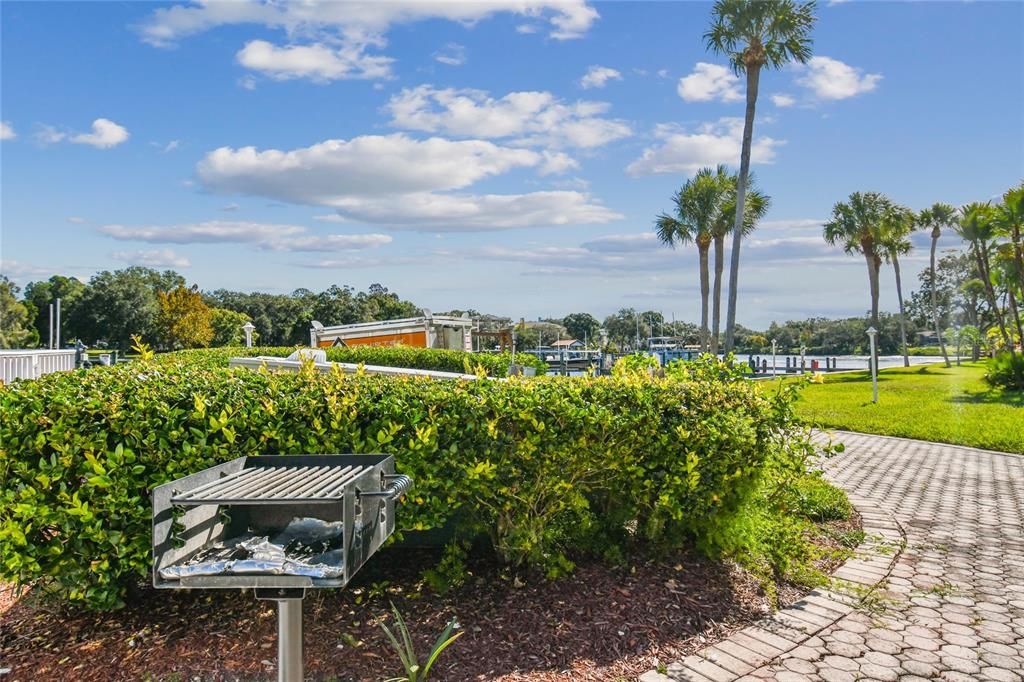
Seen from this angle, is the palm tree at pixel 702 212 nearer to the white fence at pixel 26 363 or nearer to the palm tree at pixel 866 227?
the palm tree at pixel 866 227

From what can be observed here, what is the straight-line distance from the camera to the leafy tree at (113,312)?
46.4 metres

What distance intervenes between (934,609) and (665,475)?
174cm

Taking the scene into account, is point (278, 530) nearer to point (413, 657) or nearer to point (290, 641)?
point (290, 641)

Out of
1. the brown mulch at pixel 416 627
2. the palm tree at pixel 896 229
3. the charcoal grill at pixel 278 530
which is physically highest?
the palm tree at pixel 896 229

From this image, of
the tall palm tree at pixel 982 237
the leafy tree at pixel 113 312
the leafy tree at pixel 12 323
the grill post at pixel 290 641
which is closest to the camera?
the grill post at pixel 290 641

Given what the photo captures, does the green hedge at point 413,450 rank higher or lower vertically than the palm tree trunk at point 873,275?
lower

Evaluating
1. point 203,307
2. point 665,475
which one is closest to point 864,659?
point 665,475

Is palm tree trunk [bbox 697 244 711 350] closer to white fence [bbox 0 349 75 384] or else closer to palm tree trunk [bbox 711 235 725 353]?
palm tree trunk [bbox 711 235 725 353]

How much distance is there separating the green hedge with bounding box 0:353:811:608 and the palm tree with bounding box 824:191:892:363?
102ft

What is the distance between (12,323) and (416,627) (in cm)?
5319

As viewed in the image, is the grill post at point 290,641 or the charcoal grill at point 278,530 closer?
the charcoal grill at point 278,530

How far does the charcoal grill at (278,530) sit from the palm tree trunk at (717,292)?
1023 inches

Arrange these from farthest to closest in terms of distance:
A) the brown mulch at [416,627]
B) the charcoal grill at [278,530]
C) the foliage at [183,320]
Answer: the foliage at [183,320], the brown mulch at [416,627], the charcoal grill at [278,530]

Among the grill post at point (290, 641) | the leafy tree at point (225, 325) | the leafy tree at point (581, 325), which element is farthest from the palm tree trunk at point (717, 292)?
the leafy tree at point (581, 325)
